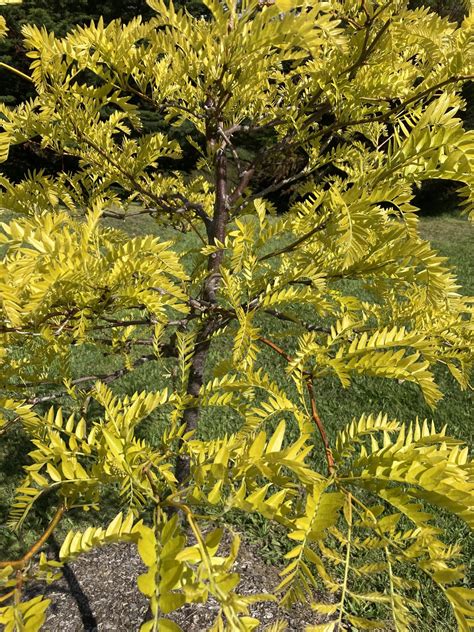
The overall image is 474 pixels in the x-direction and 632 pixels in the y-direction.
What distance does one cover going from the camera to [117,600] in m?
2.01

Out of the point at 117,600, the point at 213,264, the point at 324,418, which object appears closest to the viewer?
the point at 213,264

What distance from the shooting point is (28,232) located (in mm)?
865

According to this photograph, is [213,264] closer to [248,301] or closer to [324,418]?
[248,301]

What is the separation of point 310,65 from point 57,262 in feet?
3.33

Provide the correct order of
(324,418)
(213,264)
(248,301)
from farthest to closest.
→ (324,418) → (213,264) → (248,301)

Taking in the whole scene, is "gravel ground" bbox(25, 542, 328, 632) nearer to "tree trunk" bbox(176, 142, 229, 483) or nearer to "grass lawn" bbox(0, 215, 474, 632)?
"grass lawn" bbox(0, 215, 474, 632)

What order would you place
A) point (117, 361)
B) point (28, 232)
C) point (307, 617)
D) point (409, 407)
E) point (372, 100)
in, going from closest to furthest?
point (28, 232), point (372, 100), point (307, 617), point (409, 407), point (117, 361)

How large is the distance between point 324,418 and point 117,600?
2.20 m

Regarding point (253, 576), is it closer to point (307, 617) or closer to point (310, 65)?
point (307, 617)

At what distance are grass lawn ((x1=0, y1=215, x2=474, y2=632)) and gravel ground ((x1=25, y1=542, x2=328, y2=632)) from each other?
27 cm

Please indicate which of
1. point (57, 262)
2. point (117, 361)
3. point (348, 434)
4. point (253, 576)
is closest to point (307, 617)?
point (253, 576)

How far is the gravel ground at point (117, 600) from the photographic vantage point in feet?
6.22

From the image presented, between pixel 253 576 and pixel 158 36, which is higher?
pixel 158 36

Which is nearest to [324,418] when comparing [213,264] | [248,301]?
[213,264]
